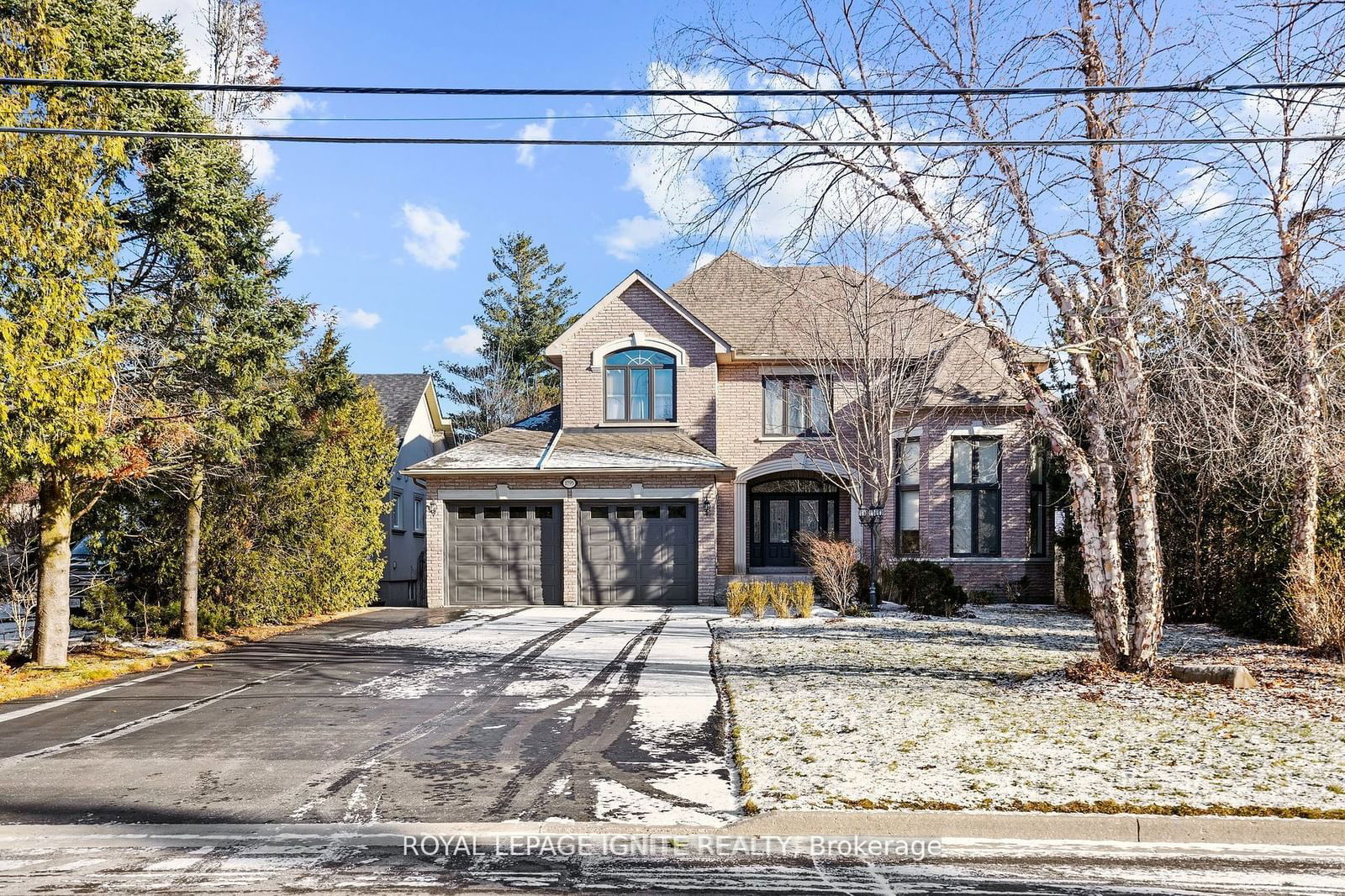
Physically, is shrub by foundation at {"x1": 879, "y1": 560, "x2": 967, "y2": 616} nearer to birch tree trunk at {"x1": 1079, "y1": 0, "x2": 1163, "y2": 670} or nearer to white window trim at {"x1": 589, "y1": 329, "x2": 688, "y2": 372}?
white window trim at {"x1": 589, "y1": 329, "x2": 688, "y2": 372}

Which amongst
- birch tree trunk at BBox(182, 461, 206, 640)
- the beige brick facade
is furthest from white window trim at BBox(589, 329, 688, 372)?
birch tree trunk at BBox(182, 461, 206, 640)

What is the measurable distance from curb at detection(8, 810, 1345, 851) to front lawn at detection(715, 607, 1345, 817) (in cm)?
15

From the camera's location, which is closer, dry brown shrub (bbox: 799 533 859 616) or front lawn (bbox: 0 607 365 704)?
front lawn (bbox: 0 607 365 704)

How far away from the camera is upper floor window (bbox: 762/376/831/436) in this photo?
22.2 meters

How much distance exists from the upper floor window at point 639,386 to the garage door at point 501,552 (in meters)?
3.21

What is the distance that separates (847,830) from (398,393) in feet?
92.2

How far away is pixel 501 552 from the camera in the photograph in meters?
21.0

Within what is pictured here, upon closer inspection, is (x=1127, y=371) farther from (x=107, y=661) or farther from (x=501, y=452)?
(x=501, y=452)

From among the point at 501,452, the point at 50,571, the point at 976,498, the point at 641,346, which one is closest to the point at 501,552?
the point at 501,452

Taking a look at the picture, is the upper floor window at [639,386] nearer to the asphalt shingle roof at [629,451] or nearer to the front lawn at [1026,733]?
the asphalt shingle roof at [629,451]

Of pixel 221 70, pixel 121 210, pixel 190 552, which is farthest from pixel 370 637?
pixel 221 70

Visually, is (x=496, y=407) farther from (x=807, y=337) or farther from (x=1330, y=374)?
(x=1330, y=374)

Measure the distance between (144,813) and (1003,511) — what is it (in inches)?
773

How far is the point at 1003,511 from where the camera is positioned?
21672 mm
